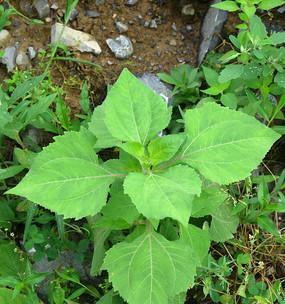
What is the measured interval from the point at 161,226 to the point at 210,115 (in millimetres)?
639

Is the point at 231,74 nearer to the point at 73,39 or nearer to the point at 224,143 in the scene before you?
the point at 224,143

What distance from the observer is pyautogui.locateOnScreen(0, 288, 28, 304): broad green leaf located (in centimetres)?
281

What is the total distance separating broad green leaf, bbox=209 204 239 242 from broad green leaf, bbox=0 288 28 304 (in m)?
1.06

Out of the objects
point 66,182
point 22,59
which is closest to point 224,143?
point 66,182

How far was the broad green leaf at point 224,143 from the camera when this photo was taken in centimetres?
214

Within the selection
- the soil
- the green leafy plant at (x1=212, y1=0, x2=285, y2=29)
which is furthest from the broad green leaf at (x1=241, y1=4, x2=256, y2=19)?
the soil

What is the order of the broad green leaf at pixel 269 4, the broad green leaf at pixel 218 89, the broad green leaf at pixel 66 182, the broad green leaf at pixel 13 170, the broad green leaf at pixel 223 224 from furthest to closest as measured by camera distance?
the broad green leaf at pixel 218 89
the broad green leaf at pixel 269 4
the broad green leaf at pixel 13 170
the broad green leaf at pixel 223 224
the broad green leaf at pixel 66 182

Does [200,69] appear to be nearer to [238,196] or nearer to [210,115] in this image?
[238,196]

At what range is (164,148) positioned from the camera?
2.22m

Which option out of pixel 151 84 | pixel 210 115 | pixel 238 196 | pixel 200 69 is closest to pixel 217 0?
pixel 200 69

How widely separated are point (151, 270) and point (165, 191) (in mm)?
442

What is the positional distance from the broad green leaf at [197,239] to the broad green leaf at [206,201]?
0.08 meters

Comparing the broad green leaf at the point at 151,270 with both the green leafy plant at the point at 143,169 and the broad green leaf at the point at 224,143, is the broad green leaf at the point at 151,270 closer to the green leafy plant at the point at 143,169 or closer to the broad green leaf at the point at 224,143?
the green leafy plant at the point at 143,169

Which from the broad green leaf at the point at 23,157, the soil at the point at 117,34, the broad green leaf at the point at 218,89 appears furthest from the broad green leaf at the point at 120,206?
the soil at the point at 117,34
